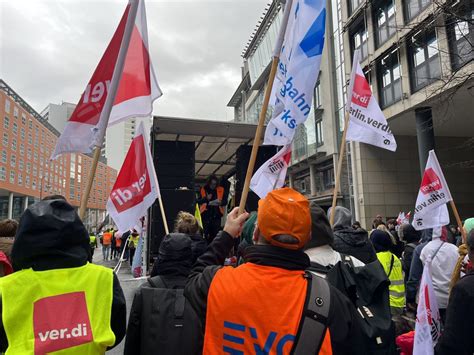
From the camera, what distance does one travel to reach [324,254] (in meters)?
2.55

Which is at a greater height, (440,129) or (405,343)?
(440,129)

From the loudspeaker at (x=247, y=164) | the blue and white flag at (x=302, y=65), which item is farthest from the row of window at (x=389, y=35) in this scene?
the blue and white flag at (x=302, y=65)

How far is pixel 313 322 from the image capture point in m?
1.56

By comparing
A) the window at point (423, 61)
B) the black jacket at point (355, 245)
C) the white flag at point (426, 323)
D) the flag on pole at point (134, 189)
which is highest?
the window at point (423, 61)

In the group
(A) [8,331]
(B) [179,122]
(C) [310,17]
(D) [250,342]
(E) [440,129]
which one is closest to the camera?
(D) [250,342]

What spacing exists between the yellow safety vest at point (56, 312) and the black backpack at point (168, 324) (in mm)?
760

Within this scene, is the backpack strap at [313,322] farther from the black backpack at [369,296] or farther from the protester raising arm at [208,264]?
the black backpack at [369,296]

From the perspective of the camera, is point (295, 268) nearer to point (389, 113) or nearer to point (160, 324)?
point (160, 324)

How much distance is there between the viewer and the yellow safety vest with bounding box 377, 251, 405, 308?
466cm

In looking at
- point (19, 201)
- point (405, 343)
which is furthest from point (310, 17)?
point (19, 201)

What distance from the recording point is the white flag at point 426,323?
3152 millimetres

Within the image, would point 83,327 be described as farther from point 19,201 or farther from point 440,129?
point 19,201

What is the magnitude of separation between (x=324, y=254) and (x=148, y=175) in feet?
8.26

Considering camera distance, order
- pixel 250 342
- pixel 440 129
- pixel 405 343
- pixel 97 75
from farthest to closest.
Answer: pixel 440 129 → pixel 405 343 → pixel 97 75 → pixel 250 342
